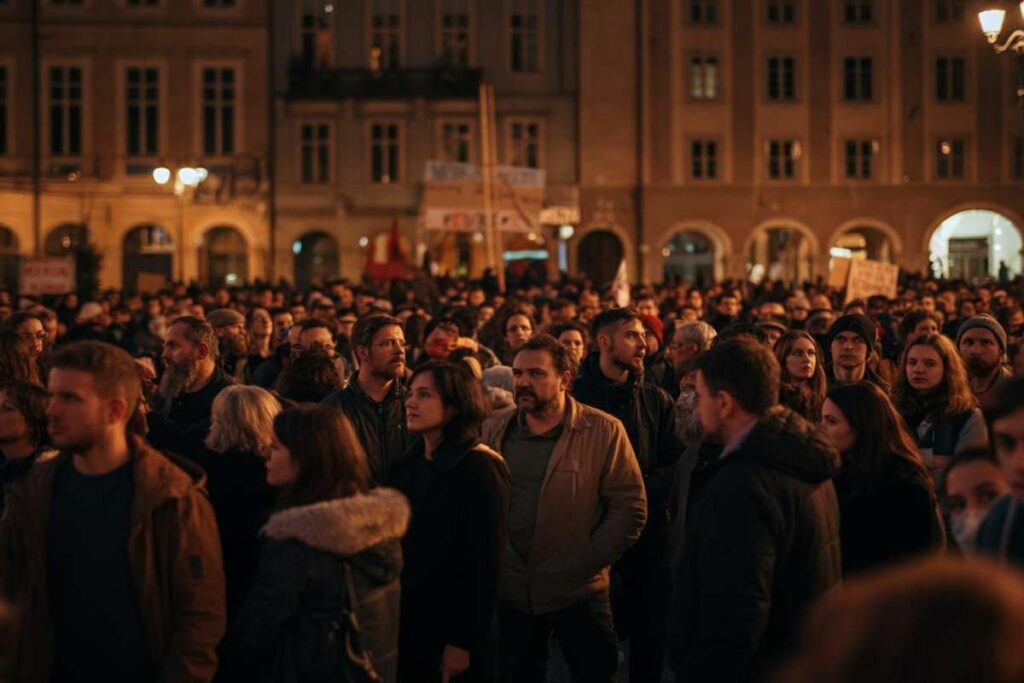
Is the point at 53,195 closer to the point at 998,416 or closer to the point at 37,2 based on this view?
the point at 37,2

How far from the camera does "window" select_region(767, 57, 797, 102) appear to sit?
150 ft

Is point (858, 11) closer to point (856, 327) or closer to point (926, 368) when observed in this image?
point (856, 327)

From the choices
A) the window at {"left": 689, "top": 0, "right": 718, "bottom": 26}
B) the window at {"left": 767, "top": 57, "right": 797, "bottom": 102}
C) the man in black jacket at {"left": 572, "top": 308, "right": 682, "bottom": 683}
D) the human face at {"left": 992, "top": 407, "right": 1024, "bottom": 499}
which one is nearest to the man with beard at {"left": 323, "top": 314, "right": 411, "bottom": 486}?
the man in black jacket at {"left": 572, "top": 308, "right": 682, "bottom": 683}

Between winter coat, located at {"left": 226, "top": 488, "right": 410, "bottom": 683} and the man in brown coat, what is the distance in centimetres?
18

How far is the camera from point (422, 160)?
44.4 meters

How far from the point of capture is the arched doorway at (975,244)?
4638 cm

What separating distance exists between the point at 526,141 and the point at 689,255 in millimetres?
6616

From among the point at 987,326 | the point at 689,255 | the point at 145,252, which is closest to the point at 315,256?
the point at 145,252

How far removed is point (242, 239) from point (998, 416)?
138ft

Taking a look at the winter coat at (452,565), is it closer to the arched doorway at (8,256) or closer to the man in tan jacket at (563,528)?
the man in tan jacket at (563,528)

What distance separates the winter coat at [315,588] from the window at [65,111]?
40991mm

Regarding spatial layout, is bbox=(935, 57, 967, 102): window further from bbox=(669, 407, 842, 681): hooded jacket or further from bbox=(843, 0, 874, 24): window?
bbox=(669, 407, 842, 681): hooded jacket

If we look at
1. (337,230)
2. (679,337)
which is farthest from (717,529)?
(337,230)

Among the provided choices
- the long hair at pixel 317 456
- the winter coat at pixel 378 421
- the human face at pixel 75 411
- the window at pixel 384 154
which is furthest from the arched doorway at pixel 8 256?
the long hair at pixel 317 456
